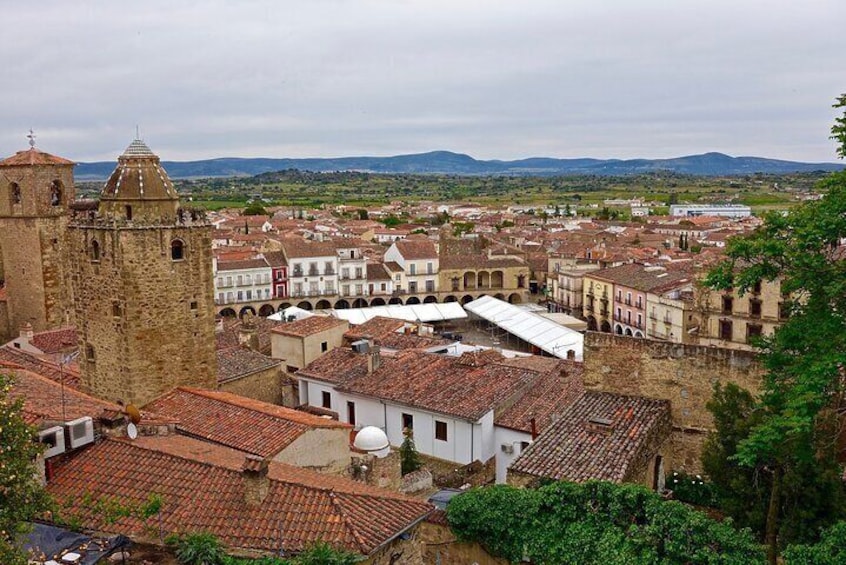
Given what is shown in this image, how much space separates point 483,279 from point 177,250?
6597 cm

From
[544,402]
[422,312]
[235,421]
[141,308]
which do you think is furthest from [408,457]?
[422,312]

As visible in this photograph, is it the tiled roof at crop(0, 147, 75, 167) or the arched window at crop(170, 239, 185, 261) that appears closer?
the arched window at crop(170, 239, 185, 261)

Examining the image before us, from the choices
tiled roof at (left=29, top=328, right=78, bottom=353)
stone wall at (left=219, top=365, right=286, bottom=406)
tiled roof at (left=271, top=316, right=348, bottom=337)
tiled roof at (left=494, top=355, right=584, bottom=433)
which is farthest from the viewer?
tiled roof at (left=271, top=316, right=348, bottom=337)

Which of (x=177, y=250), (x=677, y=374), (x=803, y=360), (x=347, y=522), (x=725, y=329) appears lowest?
(x=725, y=329)

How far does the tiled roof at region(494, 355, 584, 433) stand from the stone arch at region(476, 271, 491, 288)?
57535 millimetres

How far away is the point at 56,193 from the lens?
38.1 meters

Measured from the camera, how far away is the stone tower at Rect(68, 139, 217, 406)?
65.2 feet

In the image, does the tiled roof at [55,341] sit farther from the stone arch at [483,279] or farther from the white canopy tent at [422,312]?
the stone arch at [483,279]

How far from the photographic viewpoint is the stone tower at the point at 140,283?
19.9 m

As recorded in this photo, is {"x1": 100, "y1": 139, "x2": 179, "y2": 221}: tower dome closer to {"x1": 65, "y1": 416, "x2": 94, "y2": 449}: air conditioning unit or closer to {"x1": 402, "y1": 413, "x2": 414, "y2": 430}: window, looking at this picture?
{"x1": 65, "y1": 416, "x2": 94, "y2": 449}: air conditioning unit

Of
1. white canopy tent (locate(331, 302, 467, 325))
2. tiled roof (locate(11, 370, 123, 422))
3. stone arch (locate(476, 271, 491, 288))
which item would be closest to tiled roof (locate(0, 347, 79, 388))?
tiled roof (locate(11, 370, 123, 422))

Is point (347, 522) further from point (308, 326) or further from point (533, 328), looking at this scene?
point (533, 328)

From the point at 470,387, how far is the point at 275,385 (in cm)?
746

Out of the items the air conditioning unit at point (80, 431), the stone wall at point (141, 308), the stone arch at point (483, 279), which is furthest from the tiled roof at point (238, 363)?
the stone arch at point (483, 279)
